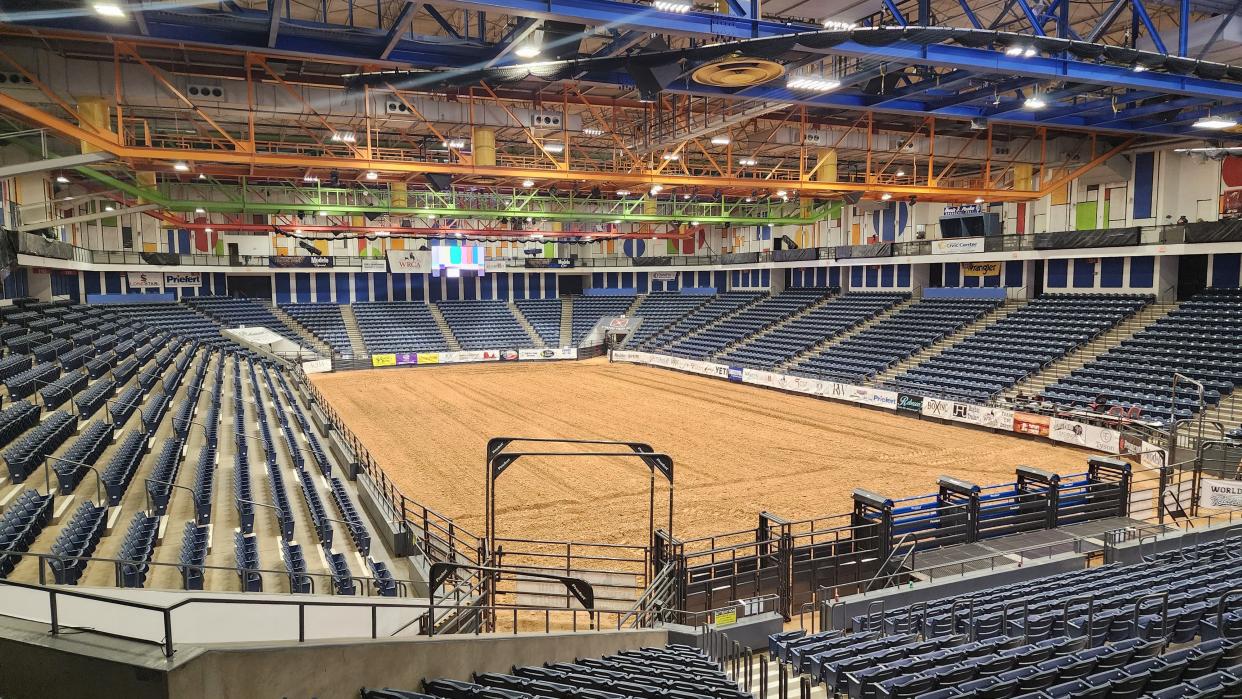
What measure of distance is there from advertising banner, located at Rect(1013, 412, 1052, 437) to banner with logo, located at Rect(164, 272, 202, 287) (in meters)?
46.3

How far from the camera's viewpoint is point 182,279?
4528cm

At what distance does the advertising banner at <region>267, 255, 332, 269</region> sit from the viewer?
45916mm

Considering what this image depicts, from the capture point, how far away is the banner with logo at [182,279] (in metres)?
44.4

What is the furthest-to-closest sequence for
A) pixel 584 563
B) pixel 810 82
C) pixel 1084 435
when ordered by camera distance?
1. pixel 1084 435
2. pixel 810 82
3. pixel 584 563

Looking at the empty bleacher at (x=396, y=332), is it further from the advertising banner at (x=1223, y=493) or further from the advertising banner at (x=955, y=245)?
the advertising banner at (x=1223, y=493)

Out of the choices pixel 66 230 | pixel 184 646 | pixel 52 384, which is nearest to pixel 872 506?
pixel 184 646

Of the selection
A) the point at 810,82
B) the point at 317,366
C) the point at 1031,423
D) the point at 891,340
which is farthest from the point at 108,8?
the point at 317,366

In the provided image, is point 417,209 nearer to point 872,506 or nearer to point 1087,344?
point 872,506

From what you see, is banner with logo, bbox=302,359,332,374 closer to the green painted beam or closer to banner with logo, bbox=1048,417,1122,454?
the green painted beam

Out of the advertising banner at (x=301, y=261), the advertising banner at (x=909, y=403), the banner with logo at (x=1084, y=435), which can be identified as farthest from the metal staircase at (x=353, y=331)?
the banner with logo at (x=1084, y=435)

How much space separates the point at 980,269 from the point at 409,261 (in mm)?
33337

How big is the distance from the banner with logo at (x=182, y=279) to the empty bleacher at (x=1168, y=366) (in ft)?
157

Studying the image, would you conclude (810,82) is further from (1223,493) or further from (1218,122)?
(1218,122)

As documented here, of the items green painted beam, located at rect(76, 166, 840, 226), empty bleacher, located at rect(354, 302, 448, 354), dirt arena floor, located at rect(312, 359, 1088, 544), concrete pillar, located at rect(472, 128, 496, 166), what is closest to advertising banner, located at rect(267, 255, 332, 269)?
empty bleacher, located at rect(354, 302, 448, 354)
